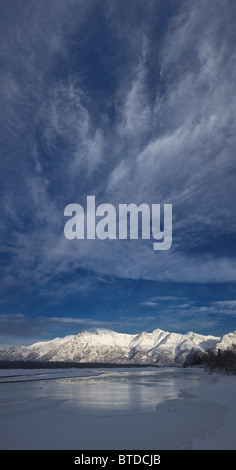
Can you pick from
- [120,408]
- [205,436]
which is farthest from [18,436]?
[120,408]

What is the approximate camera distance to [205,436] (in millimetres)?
13305

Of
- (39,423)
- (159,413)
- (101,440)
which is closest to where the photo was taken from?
(101,440)

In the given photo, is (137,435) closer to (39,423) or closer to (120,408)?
(39,423)

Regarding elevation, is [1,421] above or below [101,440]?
below

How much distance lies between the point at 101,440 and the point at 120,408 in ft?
32.6

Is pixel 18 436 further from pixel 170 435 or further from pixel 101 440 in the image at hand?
pixel 170 435
